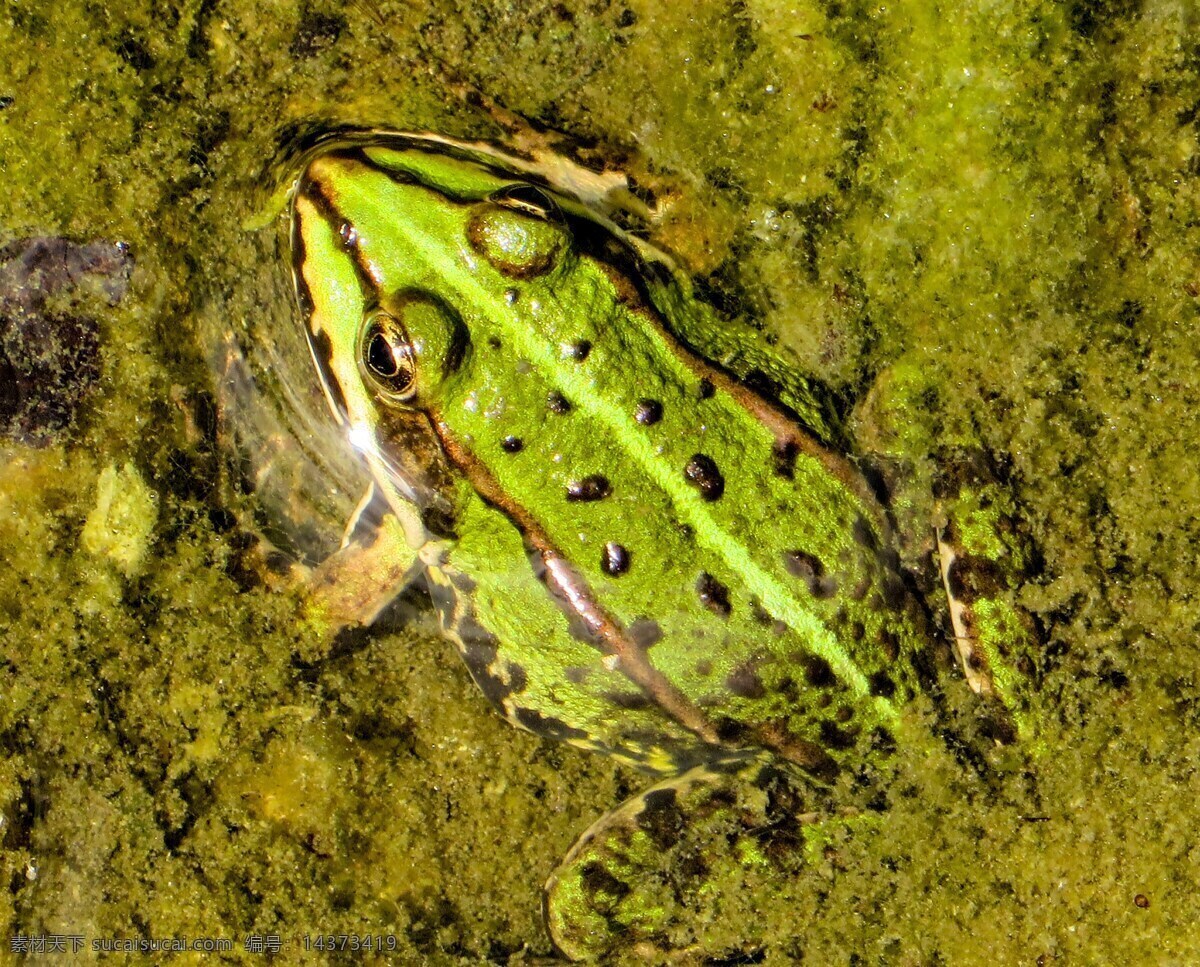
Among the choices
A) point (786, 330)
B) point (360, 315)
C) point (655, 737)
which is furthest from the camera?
point (786, 330)

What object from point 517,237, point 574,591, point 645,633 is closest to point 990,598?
point 645,633

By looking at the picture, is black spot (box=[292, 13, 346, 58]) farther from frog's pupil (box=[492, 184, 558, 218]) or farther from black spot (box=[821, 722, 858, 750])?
black spot (box=[821, 722, 858, 750])

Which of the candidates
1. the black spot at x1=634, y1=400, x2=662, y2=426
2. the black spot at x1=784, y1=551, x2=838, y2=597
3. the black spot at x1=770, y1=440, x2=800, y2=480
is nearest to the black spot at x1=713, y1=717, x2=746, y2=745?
the black spot at x1=784, y1=551, x2=838, y2=597

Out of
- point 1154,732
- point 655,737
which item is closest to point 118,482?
point 655,737

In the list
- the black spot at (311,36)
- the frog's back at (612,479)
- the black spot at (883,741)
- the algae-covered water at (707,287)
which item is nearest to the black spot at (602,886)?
the algae-covered water at (707,287)

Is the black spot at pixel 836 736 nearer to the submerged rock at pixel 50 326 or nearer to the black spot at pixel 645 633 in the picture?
the black spot at pixel 645 633

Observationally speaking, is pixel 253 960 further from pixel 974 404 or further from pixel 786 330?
pixel 974 404

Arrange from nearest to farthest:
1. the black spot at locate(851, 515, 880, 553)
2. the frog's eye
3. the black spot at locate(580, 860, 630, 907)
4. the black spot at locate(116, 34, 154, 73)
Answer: the frog's eye, the black spot at locate(851, 515, 880, 553), the black spot at locate(580, 860, 630, 907), the black spot at locate(116, 34, 154, 73)
